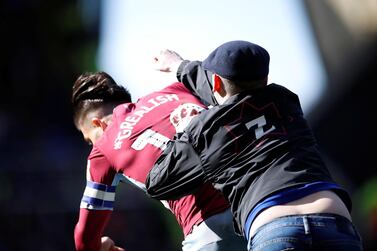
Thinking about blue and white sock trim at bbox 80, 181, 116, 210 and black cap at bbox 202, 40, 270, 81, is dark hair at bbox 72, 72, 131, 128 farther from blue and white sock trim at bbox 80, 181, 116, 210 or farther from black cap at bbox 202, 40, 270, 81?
black cap at bbox 202, 40, 270, 81

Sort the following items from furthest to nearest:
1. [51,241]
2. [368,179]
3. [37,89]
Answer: [37,89] → [368,179] → [51,241]

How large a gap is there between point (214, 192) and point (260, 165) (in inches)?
30.2

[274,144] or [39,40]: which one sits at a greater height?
[274,144]

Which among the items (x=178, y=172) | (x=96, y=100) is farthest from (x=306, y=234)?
(x=96, y=100)

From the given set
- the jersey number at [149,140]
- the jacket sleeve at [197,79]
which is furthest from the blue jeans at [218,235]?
the jacket sleeve at [197,79]

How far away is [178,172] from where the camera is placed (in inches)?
142

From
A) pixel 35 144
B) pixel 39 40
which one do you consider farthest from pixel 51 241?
pixel 39 40

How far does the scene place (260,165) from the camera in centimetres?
343

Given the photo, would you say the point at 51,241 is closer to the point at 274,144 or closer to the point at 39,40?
the point at 39,40

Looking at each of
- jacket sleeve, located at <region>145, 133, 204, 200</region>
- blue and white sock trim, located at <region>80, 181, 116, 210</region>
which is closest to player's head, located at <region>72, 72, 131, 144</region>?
blue and white sock trim, located at <region>80, 181, 116, 210</region>

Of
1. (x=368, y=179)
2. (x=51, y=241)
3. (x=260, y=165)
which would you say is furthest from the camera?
(x=368, y=179)

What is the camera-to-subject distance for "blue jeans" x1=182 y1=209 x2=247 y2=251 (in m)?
4.14

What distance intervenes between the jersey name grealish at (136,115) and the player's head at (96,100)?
1.19 ft

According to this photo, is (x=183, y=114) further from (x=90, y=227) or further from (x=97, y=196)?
(x=90, y=227)
